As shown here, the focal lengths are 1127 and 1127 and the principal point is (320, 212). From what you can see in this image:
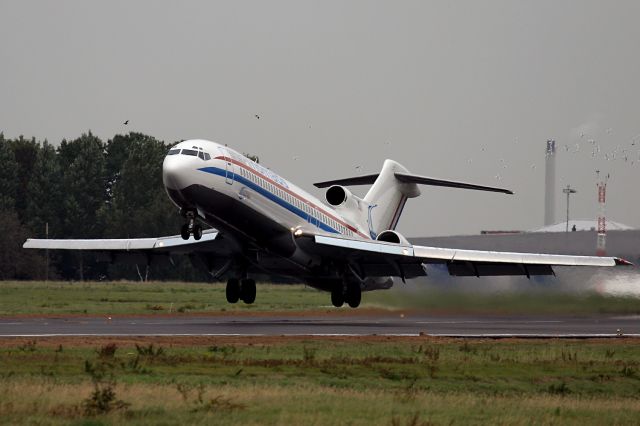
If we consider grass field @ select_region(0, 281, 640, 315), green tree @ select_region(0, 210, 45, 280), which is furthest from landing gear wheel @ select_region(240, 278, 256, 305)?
green tree @ select_region(0, 210, 45, 280)

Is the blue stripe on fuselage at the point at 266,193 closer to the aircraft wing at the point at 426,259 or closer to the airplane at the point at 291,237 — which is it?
the airplane at the point at 291,237

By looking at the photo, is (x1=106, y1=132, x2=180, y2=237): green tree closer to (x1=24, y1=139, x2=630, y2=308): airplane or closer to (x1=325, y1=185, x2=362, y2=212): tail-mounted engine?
(x1=24, y1=139, x2=630, y2=308): airplane

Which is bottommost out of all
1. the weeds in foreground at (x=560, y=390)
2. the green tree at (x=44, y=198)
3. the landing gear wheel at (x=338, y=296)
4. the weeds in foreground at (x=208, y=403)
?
the weeds in foreground at (x=560, y=390)

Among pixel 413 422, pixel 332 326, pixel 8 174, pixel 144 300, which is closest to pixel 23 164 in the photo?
pixel 8 174

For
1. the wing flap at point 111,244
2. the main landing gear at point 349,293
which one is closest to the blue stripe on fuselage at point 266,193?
the main landing gear at point 349,293

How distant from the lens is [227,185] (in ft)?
122

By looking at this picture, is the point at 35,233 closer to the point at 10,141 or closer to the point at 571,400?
the point at 10,141

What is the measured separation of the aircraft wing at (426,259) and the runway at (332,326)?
6.53ft

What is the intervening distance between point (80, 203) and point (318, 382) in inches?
3391

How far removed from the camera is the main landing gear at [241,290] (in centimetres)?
4297

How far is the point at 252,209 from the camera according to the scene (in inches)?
1506

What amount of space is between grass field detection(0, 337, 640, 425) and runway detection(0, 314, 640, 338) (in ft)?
11.0

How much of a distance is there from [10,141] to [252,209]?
80.2m

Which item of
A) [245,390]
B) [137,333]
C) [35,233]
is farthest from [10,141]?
[245,390]
